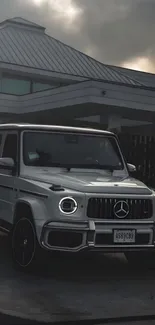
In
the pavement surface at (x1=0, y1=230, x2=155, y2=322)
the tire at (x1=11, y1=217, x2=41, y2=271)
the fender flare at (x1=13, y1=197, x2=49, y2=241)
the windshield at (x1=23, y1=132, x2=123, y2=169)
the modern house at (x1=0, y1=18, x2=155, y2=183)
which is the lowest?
the pavement surface at (x1=0, y1=230, x2=155, y2=322)

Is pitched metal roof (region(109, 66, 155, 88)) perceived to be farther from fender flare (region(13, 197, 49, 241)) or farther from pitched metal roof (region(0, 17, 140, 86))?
fender flare (region(13, 197, 49, 241))

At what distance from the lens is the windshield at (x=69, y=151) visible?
7.87m

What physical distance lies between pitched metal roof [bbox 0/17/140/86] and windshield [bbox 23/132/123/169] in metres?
30.0

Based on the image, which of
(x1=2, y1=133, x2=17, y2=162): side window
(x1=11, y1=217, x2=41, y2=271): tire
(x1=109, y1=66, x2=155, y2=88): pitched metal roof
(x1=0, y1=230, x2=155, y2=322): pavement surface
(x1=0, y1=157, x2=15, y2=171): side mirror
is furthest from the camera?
(x1=109, y1=66, x2=155, y2=88): pitched metal roof

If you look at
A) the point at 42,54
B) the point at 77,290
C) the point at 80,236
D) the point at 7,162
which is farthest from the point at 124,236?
the point at 42,54

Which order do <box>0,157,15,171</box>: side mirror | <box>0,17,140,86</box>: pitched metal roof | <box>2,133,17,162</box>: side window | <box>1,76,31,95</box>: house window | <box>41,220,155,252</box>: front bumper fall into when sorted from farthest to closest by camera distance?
<box>0,17,140,86</box>: pitched metal roof, <box>1,76,31,95</box>: house window, <box>2,133,17,162</box>: side window, <box>0,157,15,171</box>: side mirror, <box>41,220,155,252</box>: front bumper

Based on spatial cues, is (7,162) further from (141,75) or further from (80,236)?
(141,75)

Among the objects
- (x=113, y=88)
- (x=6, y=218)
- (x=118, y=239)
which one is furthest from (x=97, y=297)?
(x=113, y=88)

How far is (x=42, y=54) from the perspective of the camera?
135ft

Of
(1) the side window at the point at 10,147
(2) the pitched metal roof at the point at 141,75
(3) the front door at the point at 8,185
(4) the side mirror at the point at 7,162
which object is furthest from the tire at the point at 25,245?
(2) the pitched metal roof at the point at 141,75

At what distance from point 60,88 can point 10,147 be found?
22671mm

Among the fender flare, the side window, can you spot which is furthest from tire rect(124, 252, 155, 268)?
the side window

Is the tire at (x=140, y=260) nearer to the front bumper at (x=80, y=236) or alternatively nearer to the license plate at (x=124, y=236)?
the license plate at (x=124, y=236)

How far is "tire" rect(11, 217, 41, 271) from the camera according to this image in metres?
6.79
